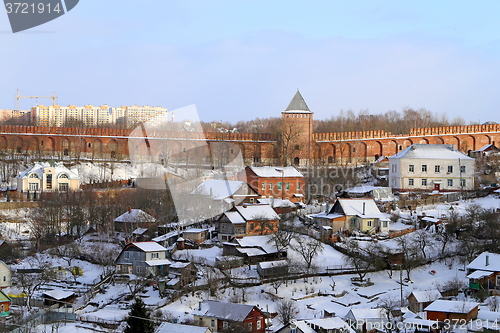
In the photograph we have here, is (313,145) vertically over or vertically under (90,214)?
over

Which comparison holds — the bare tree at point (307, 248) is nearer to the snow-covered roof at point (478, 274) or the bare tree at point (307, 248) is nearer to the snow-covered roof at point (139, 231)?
the snow-covered roof at point (478, 274)

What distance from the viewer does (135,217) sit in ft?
81.2

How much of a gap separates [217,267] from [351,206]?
21.6 feet

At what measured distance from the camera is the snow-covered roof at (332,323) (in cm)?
1364

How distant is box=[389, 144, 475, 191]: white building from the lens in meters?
28.5

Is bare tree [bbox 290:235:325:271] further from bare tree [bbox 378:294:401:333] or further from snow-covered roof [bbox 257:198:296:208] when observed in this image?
snow-covered roof [bbox 257:198:296:208]

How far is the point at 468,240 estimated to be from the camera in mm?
19953

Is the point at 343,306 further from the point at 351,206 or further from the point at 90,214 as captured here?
the point at 90,214

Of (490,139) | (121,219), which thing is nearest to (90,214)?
(121,219)

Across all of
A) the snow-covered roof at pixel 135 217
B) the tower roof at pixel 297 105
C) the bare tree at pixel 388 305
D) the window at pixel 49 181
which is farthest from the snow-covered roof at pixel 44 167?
the bare tree at pixel 388 305

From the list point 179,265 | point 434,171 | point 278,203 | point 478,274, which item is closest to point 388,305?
point 478,274

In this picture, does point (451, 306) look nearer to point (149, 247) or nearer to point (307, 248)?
point (307, 248)

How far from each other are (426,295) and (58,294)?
36.0ft

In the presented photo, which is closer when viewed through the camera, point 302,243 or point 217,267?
point 217,267
